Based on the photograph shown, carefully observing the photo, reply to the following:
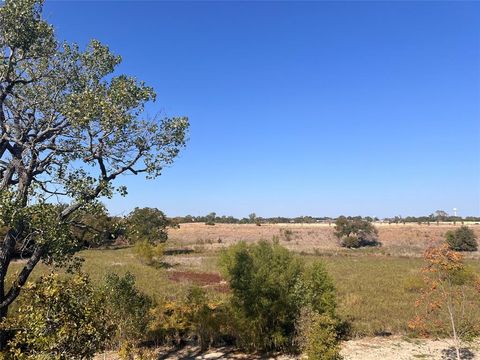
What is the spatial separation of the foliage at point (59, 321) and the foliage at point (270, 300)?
29.4 feet

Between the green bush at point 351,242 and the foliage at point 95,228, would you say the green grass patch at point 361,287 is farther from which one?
the green bush at point 351,242

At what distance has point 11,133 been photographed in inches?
439

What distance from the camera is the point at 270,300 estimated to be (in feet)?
51.2

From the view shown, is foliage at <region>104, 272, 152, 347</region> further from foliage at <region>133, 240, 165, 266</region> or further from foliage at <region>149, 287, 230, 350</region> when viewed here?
foliage at <region>133, 240, 165, 266</region>

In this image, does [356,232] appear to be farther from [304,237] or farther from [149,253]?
[149,253]

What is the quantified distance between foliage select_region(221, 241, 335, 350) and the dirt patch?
12.9 m

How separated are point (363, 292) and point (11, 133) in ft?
80.9

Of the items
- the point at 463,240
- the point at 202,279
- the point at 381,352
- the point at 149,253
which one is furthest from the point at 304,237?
the point at 381,352

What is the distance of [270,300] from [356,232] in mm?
67083

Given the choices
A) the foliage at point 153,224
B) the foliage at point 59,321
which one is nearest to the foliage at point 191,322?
the foliage at point 59,321

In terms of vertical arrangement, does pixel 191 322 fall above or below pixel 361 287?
above

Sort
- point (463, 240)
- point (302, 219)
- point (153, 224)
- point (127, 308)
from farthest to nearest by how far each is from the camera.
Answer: point (302, 219)
point (463, 240)
point (153, 224)
point (127, 308)

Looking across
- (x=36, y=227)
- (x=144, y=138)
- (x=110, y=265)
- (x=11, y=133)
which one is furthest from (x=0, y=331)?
(x=110, y=265)

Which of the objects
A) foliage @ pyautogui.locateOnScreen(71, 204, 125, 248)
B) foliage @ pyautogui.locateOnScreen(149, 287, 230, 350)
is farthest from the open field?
foliage @ pyautogui.locateOnScreen(71, 204, 125, 248)
